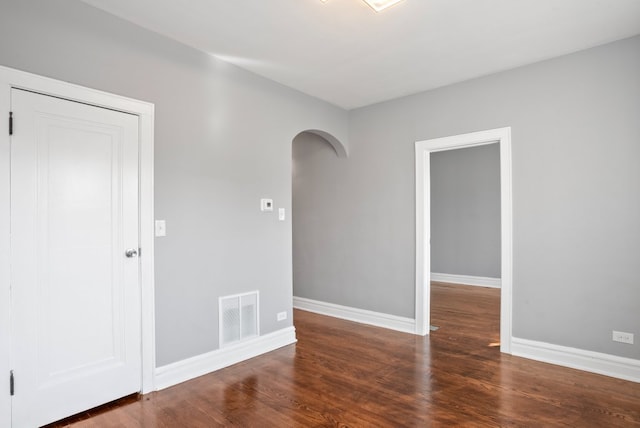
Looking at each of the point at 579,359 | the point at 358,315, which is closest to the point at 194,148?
the point at 358,315

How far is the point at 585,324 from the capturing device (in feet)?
9.99

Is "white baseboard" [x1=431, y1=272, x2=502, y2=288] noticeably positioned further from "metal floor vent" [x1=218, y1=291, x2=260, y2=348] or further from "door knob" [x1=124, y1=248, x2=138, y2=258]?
"door knob" [x1=124, y1=248, x2=138, y2=258]

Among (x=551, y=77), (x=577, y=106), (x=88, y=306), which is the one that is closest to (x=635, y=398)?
(x=577, y=106)

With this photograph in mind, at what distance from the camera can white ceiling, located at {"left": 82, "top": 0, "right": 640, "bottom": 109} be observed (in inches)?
95.9

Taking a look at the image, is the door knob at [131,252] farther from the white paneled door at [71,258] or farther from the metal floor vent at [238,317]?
the metal floor vent at [238,317]

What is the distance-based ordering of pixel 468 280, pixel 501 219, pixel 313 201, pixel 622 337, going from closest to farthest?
pixel 622 337 < pixel 501 219 < pixel 313 201 < pixel 468 280

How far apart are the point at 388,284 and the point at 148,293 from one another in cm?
267

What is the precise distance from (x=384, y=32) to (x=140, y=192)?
2.19 metres

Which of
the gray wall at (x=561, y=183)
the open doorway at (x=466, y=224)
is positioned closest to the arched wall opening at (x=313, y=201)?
the gray wall at (x=561, y=183)

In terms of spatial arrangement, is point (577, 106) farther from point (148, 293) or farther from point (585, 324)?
point (148, 293)

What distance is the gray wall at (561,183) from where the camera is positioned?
289cm

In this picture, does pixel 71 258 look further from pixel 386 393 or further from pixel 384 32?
pixel 384 32

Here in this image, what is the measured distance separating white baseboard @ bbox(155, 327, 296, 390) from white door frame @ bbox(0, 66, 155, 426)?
121mm

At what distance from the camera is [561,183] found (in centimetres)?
317
